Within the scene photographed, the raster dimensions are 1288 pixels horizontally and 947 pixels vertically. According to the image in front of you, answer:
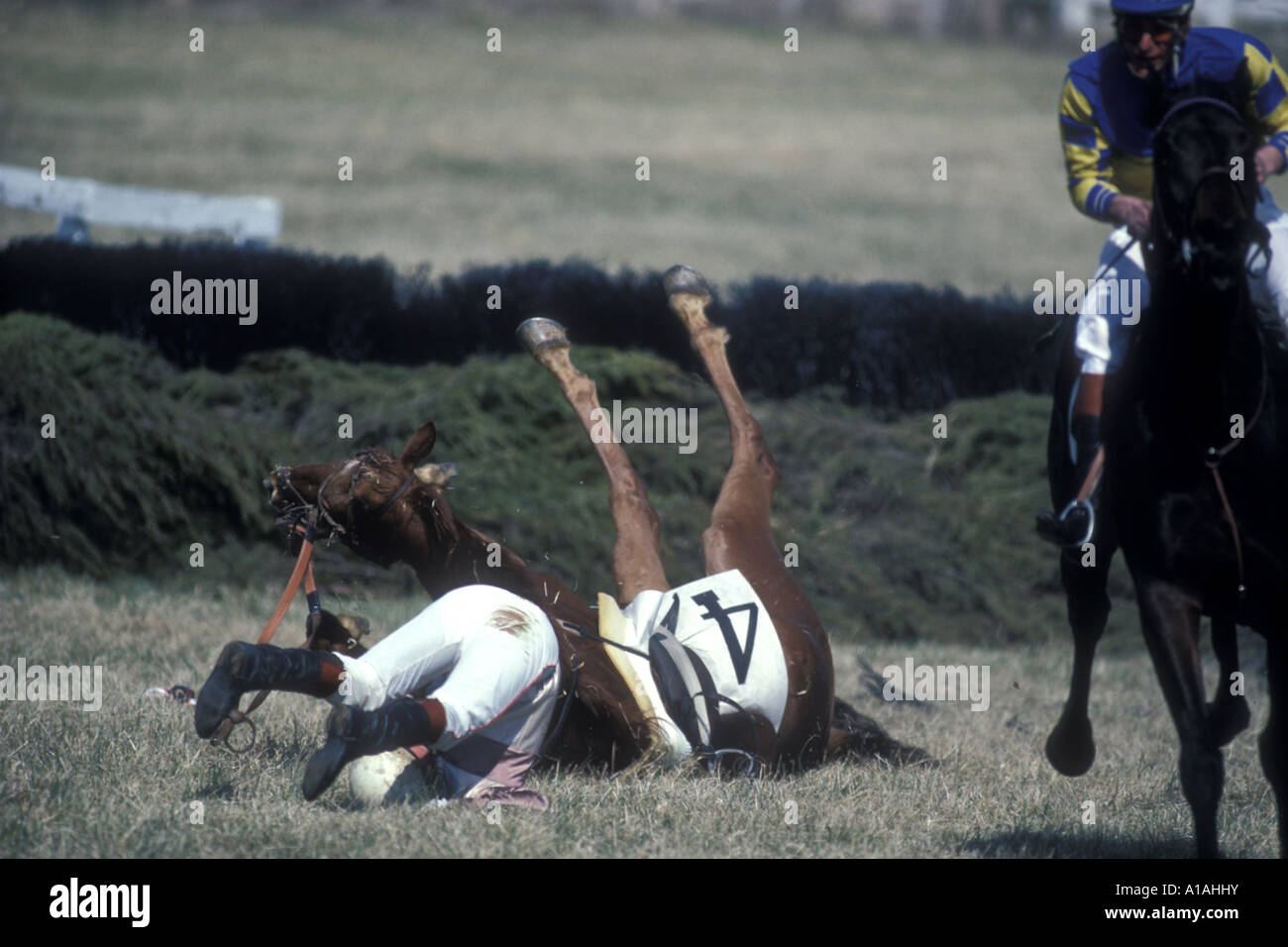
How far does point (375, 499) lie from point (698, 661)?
1.19m

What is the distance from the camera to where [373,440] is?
9.05 meters

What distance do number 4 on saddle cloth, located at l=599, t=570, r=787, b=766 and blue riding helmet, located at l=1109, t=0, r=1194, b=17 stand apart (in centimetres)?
239

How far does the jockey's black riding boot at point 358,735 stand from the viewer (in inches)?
159

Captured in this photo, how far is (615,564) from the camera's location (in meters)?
5.74

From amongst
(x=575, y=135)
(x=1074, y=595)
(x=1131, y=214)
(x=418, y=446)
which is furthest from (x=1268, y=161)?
(x=575, y=135)

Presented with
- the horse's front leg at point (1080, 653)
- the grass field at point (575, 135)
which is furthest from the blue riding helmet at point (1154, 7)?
the grass field at point (575, 135)

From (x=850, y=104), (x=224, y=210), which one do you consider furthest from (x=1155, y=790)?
(x=850, y=104)

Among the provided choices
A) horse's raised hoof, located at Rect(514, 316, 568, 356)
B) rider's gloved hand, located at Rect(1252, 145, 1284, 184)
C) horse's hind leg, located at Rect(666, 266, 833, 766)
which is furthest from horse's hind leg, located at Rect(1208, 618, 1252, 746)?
horse's raised hoof, located at Rect(514, 316, 568, 356)

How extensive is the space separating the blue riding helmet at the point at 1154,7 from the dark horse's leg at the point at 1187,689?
1.97 m

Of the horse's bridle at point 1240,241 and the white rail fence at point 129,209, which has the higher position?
the white rail fence at point 129,209

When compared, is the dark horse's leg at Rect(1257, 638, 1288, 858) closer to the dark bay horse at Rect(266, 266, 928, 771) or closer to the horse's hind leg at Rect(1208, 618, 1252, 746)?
the horse's hind leg at Rect(1208, 618, 1252, 746)

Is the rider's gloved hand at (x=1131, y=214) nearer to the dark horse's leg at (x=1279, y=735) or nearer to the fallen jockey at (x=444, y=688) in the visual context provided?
the dark horse's leg at (x=1279, y=735)

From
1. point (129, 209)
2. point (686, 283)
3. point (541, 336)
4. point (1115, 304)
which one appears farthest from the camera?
point (129, 209)

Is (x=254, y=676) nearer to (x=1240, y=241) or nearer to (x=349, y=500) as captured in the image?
(x=349, y=500)
